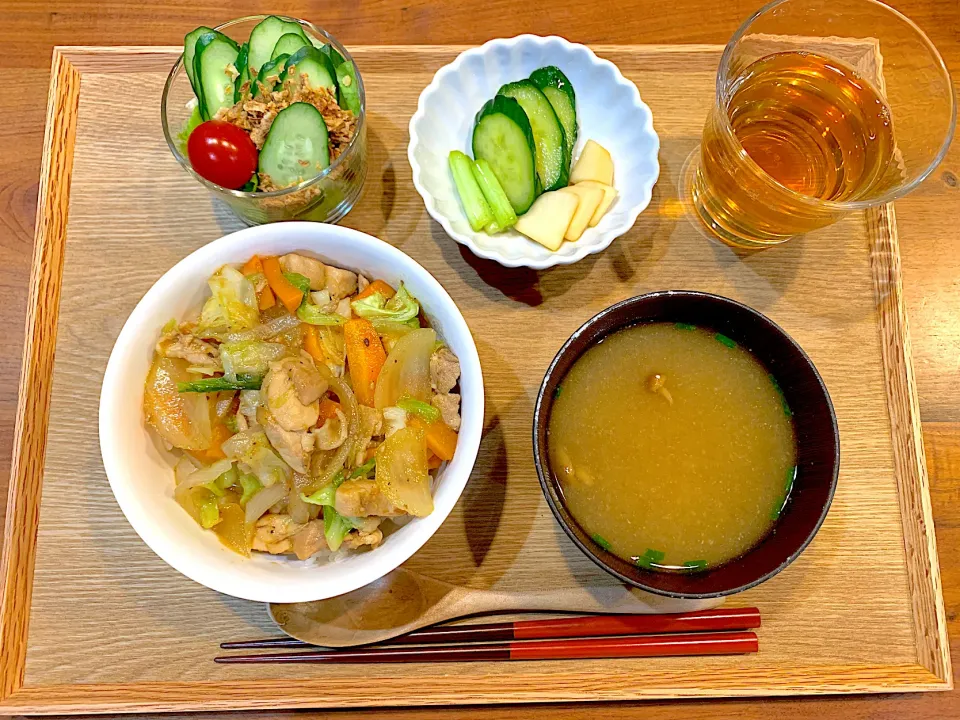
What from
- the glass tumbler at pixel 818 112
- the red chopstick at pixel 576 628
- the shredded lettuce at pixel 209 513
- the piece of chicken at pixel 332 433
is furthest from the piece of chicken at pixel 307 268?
the glass tumbler at pixel 818 112

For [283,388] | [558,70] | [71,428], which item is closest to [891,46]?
[558,70]

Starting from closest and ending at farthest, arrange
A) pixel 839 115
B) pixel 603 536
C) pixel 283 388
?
1. pixel 283 388
2. pixel 603 536
3. pixel 839 115

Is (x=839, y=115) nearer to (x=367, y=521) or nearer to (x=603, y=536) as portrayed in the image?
(x=603, y=536)

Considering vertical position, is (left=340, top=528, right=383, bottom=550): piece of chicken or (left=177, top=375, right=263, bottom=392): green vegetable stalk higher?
(left=177, top=375, right=263, bottom=392): green vegetable stalk

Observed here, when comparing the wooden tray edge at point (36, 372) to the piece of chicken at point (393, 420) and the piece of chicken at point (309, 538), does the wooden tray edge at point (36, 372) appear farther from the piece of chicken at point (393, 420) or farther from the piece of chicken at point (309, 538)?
the piece of chicken at point (393, 420)

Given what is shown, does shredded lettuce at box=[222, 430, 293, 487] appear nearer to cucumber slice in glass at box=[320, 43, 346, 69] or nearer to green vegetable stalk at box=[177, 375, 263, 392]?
green vegetable stalk at box=[177, 375, 263, 392]

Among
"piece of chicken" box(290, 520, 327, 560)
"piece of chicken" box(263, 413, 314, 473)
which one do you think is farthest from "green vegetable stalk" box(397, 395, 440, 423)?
"piece of chicken" box(290, 520, 327, 560)
